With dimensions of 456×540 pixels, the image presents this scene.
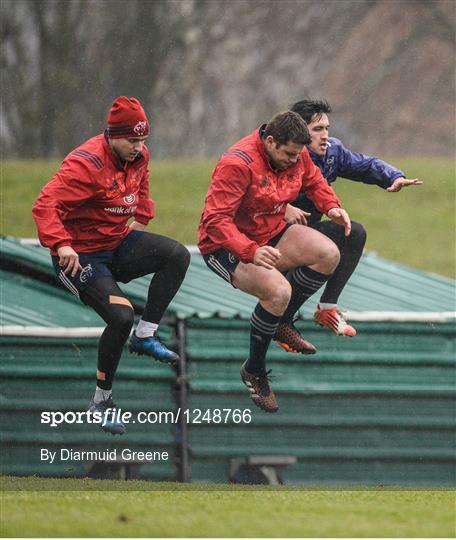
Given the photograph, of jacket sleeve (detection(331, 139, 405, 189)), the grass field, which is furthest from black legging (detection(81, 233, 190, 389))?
the grass field

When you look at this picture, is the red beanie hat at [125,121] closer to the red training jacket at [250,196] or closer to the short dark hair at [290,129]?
the red training jacket at [250,196]

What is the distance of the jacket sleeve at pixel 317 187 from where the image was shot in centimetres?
970

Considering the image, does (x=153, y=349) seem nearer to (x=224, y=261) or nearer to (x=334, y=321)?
(x=224, y=261)

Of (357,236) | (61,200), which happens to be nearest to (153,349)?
(61,200)

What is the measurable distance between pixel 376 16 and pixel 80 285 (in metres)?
19.3

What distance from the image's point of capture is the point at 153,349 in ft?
31.5

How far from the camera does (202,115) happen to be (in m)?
22.4

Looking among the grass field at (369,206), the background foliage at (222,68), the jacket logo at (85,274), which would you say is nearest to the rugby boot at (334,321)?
the jacket logo at (85,274)

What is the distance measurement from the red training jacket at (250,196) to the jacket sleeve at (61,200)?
79 centimetres

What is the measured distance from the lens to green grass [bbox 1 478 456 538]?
8.29 meters

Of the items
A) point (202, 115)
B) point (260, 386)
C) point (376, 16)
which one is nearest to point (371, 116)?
point (376, 16)

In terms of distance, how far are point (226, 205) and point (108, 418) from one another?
1.63m

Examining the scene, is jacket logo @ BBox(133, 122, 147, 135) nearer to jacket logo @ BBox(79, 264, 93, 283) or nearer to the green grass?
jacket logo @ BBox(79, 264, 93, 283)

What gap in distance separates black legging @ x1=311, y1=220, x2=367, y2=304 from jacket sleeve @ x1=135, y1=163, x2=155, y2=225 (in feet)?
3.68
